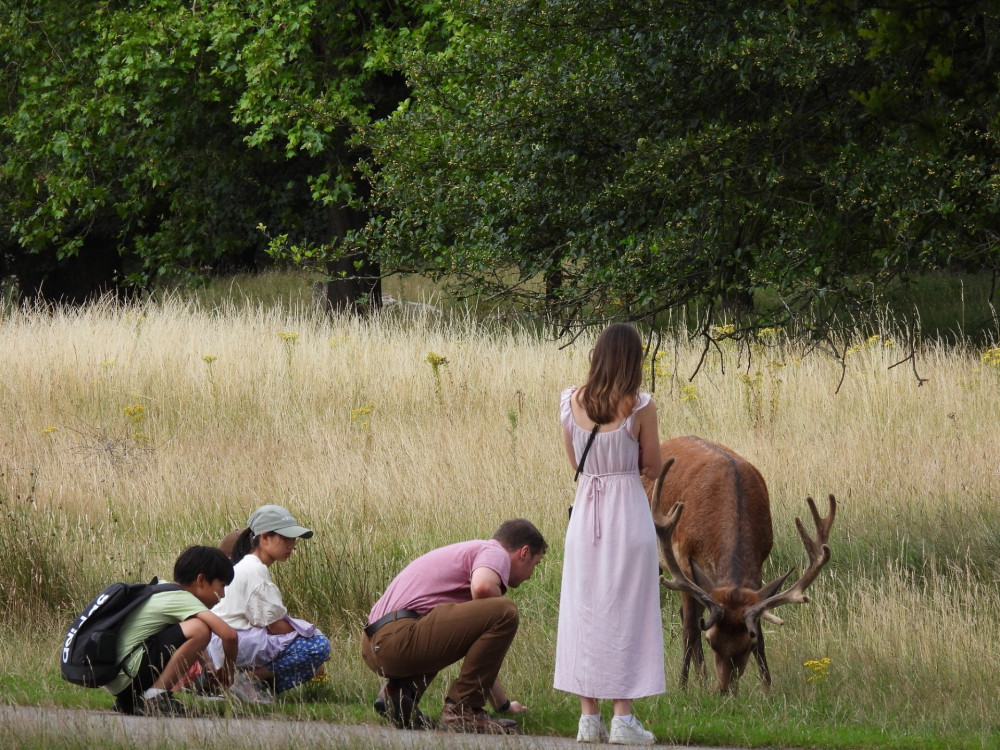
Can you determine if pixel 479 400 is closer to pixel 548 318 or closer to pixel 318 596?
pixel 548 318

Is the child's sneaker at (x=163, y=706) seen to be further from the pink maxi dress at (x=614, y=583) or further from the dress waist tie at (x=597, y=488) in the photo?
the dress waist tie at (x=597, y=488)

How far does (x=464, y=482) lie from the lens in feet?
36.9

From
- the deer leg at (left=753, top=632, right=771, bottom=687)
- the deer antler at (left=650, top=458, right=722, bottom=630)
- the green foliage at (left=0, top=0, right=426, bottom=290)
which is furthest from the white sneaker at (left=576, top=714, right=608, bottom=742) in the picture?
the green foliage at (left=0, top=0, right=426, bottom=290)

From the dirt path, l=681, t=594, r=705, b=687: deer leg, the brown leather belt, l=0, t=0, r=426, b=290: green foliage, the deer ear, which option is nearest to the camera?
the dirt path

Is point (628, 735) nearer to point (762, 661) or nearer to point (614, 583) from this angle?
point (614, 583)

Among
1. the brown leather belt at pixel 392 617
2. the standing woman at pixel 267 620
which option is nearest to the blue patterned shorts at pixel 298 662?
the standing woman at pixel 267 620

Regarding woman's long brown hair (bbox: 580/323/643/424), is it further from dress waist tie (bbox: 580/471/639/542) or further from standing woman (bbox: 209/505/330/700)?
standing woman (bbox: 209/505/330/700)

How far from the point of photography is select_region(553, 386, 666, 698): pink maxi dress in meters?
5.71

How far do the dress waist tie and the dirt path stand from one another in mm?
1002

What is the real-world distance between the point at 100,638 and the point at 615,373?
113 inches

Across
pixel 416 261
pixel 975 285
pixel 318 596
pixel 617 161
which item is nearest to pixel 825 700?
pixel 318 596

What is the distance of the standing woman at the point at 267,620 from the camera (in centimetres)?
662

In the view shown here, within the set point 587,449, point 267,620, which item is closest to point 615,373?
point 587,449

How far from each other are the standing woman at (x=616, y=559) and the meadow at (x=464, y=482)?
0.49 metres
